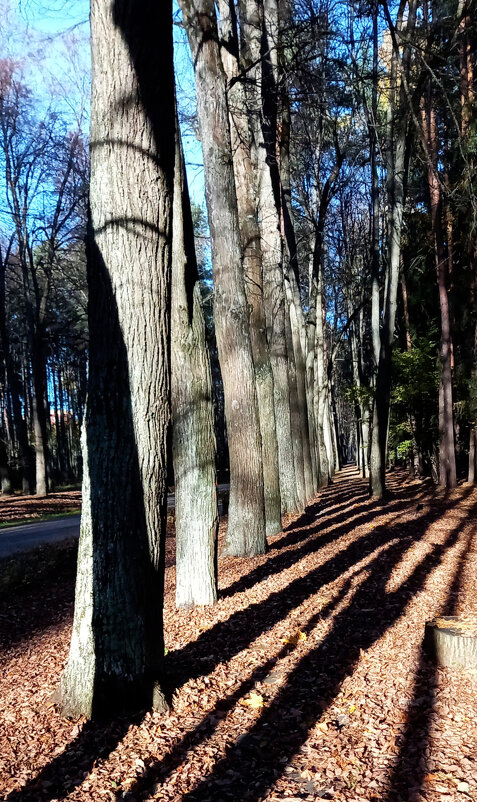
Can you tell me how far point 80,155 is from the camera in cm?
2219

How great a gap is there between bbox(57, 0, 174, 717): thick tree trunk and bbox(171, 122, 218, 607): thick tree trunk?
2252 millimetres

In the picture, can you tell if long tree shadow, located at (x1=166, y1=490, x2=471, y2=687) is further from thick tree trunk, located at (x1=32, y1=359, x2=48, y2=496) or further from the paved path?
thick tree trunk, located at (x1=32, y1=359, x2=48, y2=496)

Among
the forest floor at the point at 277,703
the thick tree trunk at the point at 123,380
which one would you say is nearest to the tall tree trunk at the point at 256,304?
the forest floor at the point at 277,703

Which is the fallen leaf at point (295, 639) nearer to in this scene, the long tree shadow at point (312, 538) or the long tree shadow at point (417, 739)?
the long tree shadow at point (417, 739)

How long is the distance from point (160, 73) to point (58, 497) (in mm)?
21136

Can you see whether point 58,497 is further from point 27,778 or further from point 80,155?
point 27,778

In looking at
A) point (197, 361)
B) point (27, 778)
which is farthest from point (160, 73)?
point (27, 778)

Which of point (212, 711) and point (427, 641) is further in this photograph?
point (427, 641)

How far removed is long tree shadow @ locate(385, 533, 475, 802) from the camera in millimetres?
3092

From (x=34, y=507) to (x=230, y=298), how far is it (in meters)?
13.9

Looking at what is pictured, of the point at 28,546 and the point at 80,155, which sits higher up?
the point at 80,155

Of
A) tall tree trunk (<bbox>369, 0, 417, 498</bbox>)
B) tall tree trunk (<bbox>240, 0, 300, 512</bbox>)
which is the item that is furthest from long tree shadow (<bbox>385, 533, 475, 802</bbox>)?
tall tree trunk (<bbox>369, 0, 417, 498</bbox>)

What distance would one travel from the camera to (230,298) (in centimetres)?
866

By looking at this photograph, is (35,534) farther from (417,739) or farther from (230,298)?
(417,739)
